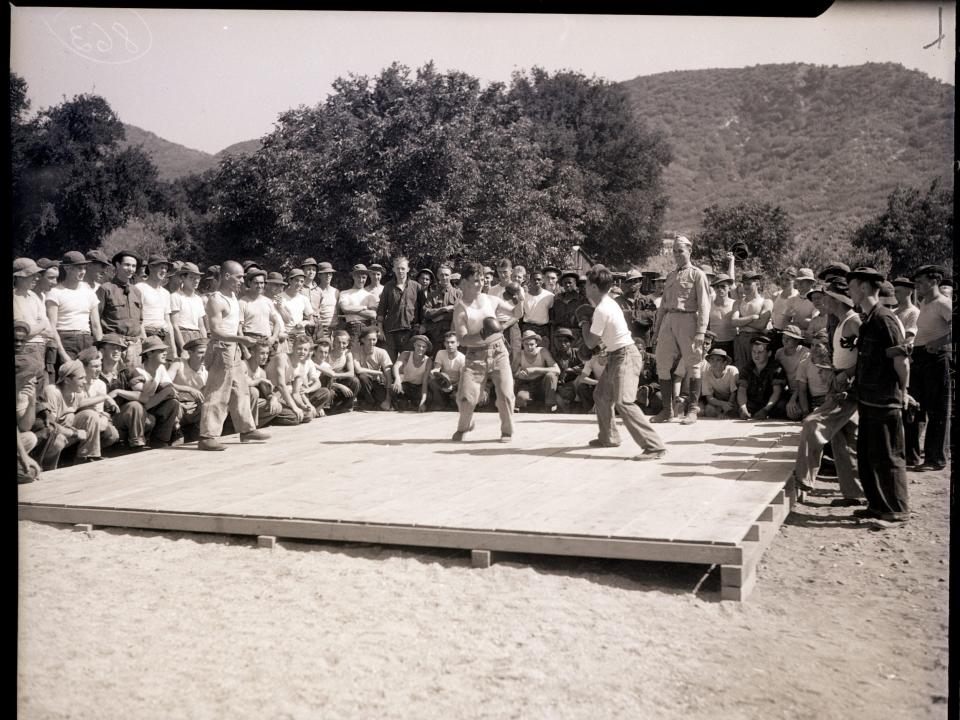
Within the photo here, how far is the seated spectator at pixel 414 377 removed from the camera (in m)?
11.8

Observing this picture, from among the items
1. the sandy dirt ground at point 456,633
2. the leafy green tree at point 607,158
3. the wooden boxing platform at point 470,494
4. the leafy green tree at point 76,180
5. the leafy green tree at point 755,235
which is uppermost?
the leafy green tree at point 607,158

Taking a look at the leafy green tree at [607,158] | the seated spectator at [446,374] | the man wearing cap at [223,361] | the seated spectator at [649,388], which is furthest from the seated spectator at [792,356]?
the leafy green tree at [607,158]

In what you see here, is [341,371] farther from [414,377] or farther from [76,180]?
[76,180]

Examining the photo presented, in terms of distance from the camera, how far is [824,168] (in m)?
43.7

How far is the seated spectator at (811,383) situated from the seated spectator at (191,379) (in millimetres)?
6374

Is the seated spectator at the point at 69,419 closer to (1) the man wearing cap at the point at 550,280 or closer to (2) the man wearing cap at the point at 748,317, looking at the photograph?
(1) the man wearing cap at the point at 550,280

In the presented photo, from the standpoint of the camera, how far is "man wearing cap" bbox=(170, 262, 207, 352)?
10.3 m

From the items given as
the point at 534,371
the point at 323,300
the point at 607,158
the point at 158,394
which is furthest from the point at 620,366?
the point at 607,158

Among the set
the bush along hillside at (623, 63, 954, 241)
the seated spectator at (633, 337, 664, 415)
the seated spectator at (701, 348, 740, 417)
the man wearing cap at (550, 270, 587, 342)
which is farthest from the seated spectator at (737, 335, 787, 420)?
the bush along hillside at (623, 63, 954, 241)

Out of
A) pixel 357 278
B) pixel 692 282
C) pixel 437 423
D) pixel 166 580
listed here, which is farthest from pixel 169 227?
pixel 166 580

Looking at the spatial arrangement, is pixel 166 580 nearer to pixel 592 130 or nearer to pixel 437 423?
pixel 437 423

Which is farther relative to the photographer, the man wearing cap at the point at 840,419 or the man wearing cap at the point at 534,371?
the man wearing cap at the point at 534,371

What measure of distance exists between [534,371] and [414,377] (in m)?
1.56

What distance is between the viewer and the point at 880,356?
6.53 meters
